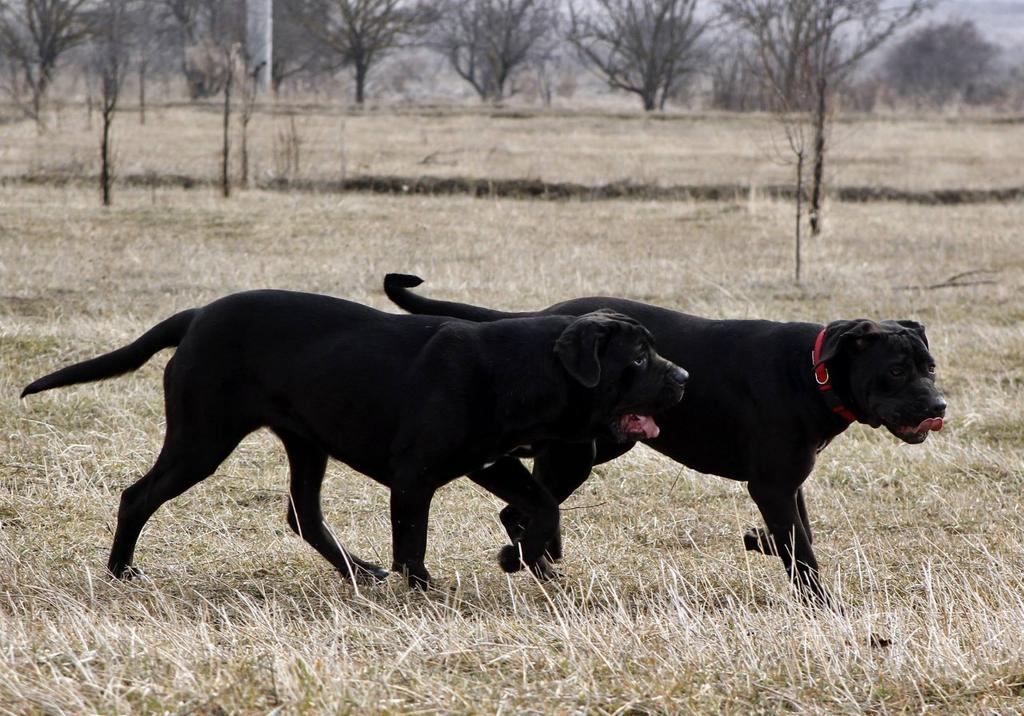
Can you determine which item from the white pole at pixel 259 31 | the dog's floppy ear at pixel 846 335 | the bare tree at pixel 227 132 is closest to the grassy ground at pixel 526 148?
the bare tree at pixel 227 132

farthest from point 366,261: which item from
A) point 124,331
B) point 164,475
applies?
point 164,475

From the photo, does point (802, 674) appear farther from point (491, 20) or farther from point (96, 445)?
point (491, 20)

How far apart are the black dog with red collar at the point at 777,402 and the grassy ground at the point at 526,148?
14.5 meters

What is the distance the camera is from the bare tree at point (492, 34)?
6368cm

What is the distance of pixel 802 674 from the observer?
12.6 ft

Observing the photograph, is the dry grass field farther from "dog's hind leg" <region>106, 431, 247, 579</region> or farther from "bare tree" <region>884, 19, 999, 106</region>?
"bare tree" <region>884, 19, 999, 106</region>

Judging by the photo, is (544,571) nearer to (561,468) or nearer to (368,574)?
(561,468)

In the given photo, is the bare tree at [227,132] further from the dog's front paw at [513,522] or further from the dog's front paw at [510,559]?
the dog's front paw at [510,559]

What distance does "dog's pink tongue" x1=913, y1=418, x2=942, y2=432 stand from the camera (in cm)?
532

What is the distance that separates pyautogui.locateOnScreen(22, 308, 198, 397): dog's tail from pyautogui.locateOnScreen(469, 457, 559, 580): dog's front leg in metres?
1.46

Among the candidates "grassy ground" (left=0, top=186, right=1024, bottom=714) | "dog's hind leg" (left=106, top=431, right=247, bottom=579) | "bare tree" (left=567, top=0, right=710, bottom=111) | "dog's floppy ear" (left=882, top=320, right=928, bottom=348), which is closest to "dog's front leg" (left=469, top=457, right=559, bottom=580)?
"grassy ground" (left=0, top=186, right=1024, bottom=714)

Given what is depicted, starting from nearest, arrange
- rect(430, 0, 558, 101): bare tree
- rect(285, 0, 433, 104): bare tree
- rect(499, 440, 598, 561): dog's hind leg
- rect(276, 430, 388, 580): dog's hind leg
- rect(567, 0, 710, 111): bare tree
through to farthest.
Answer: rect(276, 430, 388, 580): dog's hind leg → rect(499, 440, 598, 561): dog's hind leg → rect(567, 0, 710, 111): bare tree → rect(285, 0, 433, 104): bare tree → rect(430, 0, 558, 101): bare tree

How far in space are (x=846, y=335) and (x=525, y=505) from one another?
149 centimetres

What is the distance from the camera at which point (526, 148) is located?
31734 mm
